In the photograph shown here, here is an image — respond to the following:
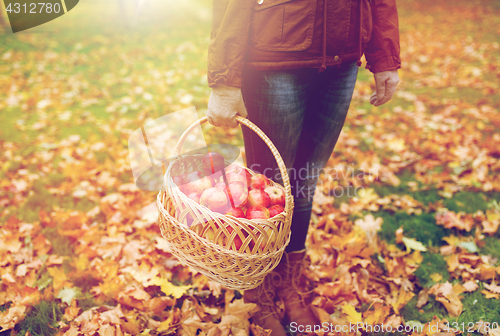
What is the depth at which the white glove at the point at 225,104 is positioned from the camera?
1.23 metres

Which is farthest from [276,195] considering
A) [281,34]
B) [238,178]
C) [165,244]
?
[165,244]

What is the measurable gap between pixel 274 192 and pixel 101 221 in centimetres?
158

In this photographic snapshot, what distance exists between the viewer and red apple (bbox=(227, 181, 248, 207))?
1332mm

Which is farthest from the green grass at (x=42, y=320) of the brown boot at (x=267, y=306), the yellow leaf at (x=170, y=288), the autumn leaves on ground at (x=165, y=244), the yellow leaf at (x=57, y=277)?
the brown boot at (x=267, y=306)

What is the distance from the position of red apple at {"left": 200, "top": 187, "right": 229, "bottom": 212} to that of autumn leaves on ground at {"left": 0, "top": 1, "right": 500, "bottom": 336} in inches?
27.2

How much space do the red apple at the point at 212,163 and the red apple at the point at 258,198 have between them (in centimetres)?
21

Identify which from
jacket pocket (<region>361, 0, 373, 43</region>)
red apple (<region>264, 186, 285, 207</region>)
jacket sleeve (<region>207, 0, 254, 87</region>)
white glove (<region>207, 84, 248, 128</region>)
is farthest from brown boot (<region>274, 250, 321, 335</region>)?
jacket pocket (<region>361, 0, 373, 43</region>)

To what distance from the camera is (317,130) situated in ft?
4.93

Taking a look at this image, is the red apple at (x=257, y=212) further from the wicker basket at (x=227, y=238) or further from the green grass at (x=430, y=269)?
the green grass at (x=430, y=269)

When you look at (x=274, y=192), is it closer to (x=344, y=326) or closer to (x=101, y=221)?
(x=344, y=326)

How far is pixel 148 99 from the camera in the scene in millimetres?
4398

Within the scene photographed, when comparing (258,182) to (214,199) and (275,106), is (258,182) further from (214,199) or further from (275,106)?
(275,106)

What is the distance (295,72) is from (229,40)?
12.1 inches

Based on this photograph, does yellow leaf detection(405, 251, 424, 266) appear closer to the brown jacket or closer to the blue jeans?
the blue jeans
